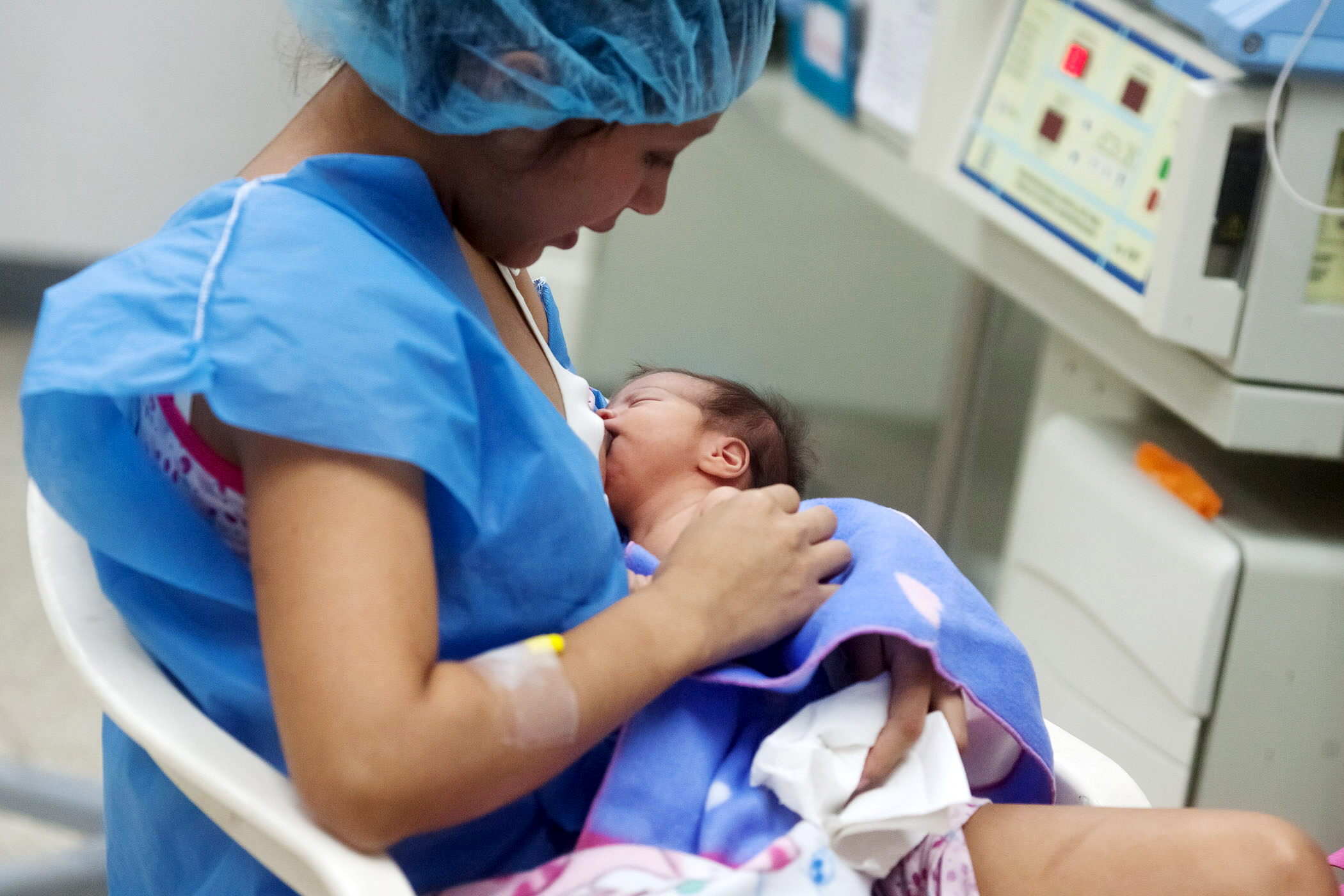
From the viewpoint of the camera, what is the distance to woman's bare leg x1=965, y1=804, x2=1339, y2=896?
80cm

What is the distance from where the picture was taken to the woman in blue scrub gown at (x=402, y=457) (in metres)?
0.67

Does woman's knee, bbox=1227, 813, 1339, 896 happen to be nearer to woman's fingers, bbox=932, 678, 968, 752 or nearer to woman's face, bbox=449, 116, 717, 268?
woman's fingers, bbox=932, 678, 968, 752

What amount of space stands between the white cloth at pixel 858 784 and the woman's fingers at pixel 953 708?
0.07ft

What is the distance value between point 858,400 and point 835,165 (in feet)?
2.44

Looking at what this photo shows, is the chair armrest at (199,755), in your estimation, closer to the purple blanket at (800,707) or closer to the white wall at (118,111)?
the purple blanket at (800,707)

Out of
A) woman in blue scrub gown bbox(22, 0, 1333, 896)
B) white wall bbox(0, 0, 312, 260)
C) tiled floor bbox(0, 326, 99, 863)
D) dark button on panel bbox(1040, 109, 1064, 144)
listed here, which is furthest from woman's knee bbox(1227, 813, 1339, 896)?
white wall bbox(0, 0, 312, 260)

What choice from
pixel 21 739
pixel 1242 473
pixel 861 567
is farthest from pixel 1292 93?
pixel 21 739

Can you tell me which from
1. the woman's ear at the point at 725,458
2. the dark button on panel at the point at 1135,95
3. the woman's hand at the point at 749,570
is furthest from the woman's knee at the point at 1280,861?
the dark button on panel at the point at 1135,95

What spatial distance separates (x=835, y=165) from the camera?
2680 mm

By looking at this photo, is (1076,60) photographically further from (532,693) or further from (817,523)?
(532,693)

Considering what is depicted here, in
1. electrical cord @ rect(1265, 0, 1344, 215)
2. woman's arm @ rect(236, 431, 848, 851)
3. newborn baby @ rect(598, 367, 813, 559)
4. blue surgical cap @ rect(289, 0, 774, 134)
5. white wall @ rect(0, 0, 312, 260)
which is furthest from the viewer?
white wall @ rect(0, 0, 312, 260)

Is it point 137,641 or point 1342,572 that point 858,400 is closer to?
point 1342,572

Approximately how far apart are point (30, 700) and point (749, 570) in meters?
1.84

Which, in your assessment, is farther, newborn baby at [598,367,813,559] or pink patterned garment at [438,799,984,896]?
newborn baby at [598,367,813,559]
